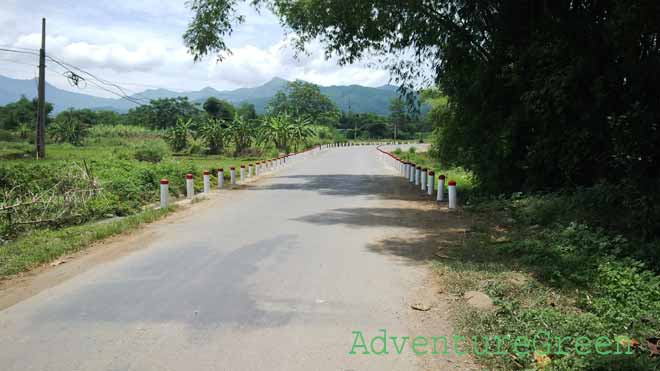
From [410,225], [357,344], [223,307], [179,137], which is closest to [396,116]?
[179,137]

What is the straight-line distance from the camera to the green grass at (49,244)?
773 cm

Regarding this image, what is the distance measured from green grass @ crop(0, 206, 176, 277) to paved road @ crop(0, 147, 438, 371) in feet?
3.26

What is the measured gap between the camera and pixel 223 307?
5.66 m

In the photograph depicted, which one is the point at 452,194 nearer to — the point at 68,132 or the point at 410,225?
the point at 410,225

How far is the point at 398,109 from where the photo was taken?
4688 inches

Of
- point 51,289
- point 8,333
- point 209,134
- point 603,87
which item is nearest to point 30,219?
point 51,289

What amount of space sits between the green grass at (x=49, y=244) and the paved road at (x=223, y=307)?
3.26 feet

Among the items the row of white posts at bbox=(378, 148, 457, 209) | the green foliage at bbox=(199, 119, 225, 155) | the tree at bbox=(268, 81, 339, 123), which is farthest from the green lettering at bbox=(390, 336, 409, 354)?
the tree at bbox=(268, 81, 339, 123)

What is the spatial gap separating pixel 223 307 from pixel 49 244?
487 cm

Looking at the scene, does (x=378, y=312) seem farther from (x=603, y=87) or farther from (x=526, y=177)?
(x=526, y=177)

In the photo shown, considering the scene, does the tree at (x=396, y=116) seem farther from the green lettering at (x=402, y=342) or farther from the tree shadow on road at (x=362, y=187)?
the green lettering at (x=402, y=342)

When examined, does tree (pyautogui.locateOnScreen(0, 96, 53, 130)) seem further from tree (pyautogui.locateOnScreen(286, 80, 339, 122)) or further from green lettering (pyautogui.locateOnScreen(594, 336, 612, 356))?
green lettering (pyautogui.locateOnScreen(594, 336, 612, 356))

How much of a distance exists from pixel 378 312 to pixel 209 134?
50.0 metres

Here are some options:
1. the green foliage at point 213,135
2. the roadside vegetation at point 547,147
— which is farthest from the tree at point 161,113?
the roadside vegetation at point 547,147
